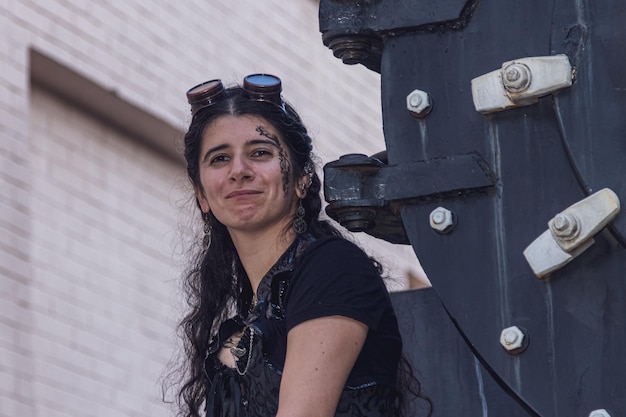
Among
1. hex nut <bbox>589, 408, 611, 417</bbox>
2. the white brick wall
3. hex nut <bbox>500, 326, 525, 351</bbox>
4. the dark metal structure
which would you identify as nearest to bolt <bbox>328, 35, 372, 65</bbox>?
the dark metal structure

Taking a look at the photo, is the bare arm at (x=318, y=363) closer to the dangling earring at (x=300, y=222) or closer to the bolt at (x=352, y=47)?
the dangling earring at (x=300, y=222)

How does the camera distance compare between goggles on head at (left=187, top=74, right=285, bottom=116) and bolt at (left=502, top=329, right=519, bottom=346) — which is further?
goggles on head at (left=187, top=74, right=285, bottom=116)

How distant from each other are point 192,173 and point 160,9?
16.2 ft

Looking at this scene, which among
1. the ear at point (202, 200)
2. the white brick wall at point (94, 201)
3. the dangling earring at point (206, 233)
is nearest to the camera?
the ear at point (202, 200)

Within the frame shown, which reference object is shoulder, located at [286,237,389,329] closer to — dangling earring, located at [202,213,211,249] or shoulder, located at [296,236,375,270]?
shoulder, located at [296,236,375,270]

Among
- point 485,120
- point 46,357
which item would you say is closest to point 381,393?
point 485,120

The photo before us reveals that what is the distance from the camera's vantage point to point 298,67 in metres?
10.2

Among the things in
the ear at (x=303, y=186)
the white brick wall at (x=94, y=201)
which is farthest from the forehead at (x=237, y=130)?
the white brick wall at (x=94, y=201)

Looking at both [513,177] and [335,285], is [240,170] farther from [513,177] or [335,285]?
[513,177]

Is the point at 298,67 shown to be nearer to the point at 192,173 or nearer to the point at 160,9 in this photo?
the point at 160,9

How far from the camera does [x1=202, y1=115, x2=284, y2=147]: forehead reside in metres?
4.08

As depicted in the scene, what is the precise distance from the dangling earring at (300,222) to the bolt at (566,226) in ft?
1.95

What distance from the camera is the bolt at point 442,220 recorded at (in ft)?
13.5

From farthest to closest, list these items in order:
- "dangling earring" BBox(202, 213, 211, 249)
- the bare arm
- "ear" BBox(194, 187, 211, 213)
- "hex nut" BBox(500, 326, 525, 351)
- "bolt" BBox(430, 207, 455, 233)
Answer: "dangling earring" BBox(202, 213, 211, 249) → "ear" BBox(194, 187, 211, 213) → "bolt" BBox(430, 207, 455, 233) → "hex nut" BBox(500, 326, 525, 351) → the bare arm
